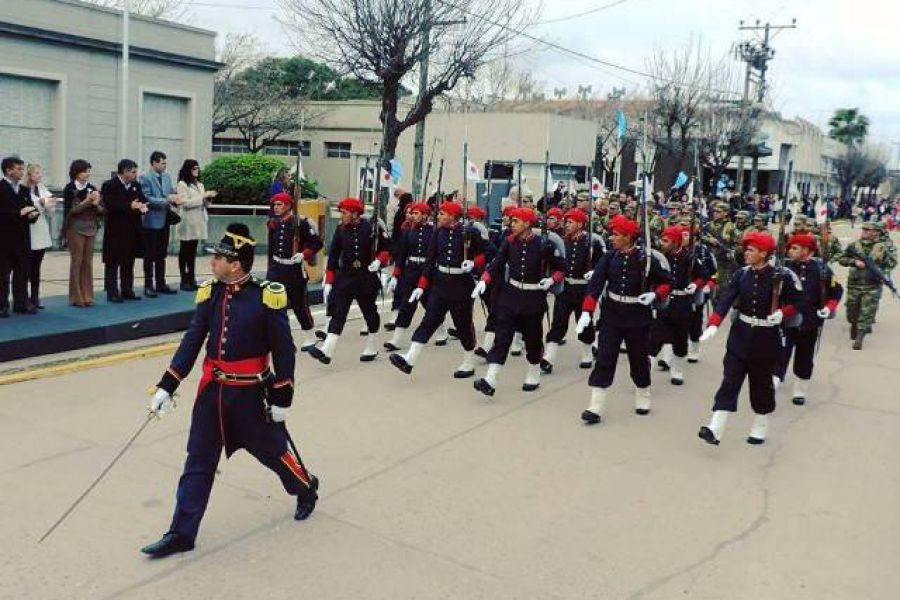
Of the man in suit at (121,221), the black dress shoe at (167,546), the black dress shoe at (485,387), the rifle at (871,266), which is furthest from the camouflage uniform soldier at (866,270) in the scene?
the black dress shoe at (167,546)

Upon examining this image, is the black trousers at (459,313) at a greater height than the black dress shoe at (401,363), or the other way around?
the black trousers at (459,313)

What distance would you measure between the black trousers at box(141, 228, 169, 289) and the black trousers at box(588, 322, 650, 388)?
6390 millimetres

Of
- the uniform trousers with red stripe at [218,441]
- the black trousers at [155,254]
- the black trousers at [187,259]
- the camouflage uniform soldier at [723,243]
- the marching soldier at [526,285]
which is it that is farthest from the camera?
the camouflage uniform soldier at [723,243]

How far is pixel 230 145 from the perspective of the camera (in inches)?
1575

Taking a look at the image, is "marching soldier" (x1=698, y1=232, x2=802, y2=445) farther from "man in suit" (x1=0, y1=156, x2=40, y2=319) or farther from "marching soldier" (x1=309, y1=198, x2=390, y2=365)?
"man in suit" (x1=0, y1=156, x2=40, y2=319)

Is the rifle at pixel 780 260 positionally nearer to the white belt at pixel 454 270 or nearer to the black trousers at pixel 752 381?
the black trousers at pixel 752 381

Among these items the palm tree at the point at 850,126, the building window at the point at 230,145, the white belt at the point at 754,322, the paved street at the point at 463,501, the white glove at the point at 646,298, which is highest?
the palm tree at the point at 850,126

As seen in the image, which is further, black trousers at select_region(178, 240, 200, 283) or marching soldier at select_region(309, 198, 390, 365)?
black trousers at select_region(178, 240, 200, 283)

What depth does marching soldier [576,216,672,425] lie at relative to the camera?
809 centimetres

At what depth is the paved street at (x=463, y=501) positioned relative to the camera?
4.73m

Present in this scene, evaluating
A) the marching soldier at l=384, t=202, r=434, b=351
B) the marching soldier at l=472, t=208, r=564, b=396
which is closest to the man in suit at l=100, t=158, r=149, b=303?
the marching soldier at l=384, t=202, r=434, b=351

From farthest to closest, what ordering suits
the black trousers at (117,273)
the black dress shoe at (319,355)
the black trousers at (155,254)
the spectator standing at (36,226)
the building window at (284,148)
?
1. the building window at (284,148)
2. the black trousers at (155,254)
3. the black trousers at (117,273)
4. the spectator standing at (36,226)
5. the black dress shoe at (319,355)

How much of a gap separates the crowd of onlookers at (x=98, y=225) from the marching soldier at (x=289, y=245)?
6.90ft

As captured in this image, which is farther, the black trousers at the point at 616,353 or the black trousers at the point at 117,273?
the black trousers at the point at 117,273
